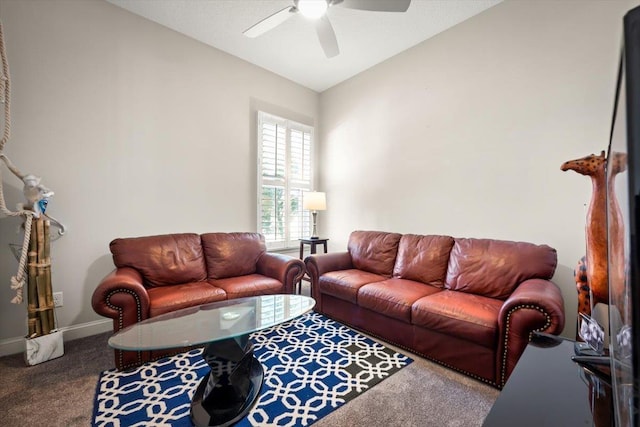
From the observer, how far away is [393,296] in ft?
7.54

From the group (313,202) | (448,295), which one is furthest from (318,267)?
(448,295)

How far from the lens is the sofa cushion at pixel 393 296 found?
7.23 ft

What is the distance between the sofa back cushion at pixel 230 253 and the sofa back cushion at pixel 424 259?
1577 millimetres

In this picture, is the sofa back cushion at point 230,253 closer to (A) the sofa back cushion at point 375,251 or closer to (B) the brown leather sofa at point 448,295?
(B) the brown leather sofa at point 448,295

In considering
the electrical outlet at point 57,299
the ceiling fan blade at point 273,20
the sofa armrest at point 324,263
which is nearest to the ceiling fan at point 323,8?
the ceiling fan blade at point 273,20

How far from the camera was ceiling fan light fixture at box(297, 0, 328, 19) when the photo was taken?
2.06 metres

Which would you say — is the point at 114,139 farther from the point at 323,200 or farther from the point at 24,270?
the point at 323,200

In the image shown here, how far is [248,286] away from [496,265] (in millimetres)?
2160

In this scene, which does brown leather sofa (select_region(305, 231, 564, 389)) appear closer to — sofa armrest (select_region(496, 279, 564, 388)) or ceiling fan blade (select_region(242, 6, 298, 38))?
sofa armrest (select_region(496, 279, 564, 388))

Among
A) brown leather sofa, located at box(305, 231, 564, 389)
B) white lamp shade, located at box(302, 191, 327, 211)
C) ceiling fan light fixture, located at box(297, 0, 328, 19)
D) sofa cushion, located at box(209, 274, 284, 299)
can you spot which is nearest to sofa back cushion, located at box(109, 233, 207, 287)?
sofa cushion, located at box(209, 274, 284, 299)

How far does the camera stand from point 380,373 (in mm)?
1917

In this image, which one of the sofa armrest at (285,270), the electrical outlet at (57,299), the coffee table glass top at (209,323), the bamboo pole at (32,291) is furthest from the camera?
the sofa armrest at (285,270)

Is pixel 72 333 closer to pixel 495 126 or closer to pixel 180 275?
pixel 180 275

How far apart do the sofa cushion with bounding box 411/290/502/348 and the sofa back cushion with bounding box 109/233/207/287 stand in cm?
210
